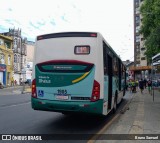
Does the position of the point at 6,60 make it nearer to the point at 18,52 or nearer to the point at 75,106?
the point at 18,52

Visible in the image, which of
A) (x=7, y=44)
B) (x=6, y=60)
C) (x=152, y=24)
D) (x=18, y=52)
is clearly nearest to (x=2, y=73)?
(x=6, y=60)

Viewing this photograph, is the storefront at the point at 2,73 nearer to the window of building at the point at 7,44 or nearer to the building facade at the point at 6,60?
the building facade at the point at 6,60

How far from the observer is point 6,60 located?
66438mm

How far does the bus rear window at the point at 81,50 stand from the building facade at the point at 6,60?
5430 cm

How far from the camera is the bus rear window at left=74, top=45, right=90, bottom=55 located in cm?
1012

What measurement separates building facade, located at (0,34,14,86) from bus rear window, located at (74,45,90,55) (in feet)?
178

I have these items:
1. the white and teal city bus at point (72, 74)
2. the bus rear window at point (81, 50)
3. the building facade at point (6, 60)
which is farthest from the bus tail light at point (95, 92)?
the building facade at point (6, 60)

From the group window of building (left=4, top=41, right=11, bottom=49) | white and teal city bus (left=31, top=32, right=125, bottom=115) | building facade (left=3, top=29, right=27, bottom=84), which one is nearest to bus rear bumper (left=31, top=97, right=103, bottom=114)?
white and teal city bus (left=31, top=32, right=125, bottom=115)

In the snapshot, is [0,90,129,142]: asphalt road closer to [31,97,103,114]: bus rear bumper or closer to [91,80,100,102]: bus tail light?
[31,97,103,114]: bus rear bumper

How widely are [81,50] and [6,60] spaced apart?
192ft

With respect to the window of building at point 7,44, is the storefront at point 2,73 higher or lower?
lower

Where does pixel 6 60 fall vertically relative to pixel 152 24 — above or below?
below

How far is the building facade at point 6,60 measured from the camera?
63528 mm

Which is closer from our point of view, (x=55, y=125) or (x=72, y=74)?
(x=72, y=74)
